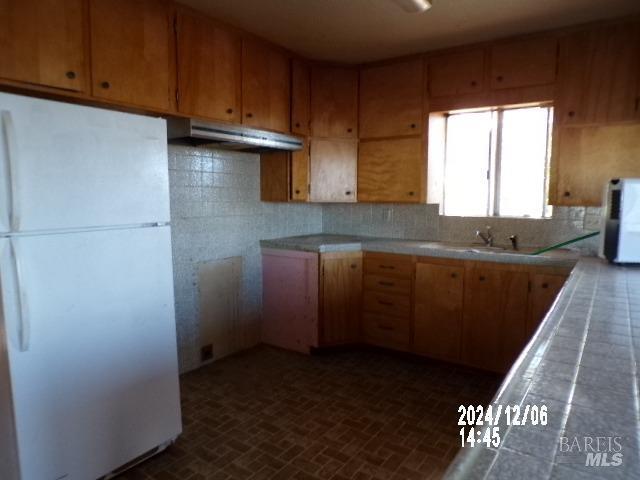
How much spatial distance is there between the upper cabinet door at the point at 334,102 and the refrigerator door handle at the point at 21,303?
2442mm

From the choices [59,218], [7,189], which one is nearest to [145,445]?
[59,218]

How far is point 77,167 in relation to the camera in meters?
1.68

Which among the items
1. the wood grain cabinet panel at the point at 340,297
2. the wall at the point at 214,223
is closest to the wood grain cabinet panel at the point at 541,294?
the wood grain cabinet panel at the point at 340,297

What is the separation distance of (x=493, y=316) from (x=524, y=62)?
5.87 ft

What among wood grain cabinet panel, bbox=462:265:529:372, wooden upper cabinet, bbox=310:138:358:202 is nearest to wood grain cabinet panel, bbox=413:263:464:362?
wood grain cabinet panel, bbox=462:265:529:372

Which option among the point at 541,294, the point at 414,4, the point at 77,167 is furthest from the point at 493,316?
the point at 77,167

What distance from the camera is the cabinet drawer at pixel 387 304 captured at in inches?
130

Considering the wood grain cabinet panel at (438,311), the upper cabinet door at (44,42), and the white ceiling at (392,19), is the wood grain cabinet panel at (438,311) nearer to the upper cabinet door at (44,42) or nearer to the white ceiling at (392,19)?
the white ceiling at (392,19)

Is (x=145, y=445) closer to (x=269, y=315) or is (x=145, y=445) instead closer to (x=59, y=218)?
(x=59, y=218)

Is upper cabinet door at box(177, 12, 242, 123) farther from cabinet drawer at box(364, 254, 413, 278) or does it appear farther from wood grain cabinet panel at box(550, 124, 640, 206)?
wood grain cabinet panel at box(550, 124, 640, 206)

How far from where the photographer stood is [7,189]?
1.49 m

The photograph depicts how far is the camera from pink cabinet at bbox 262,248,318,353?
3371mm

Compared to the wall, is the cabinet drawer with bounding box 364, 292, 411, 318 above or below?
below

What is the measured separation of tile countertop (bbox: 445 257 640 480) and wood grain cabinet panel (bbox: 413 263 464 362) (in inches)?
63.0
